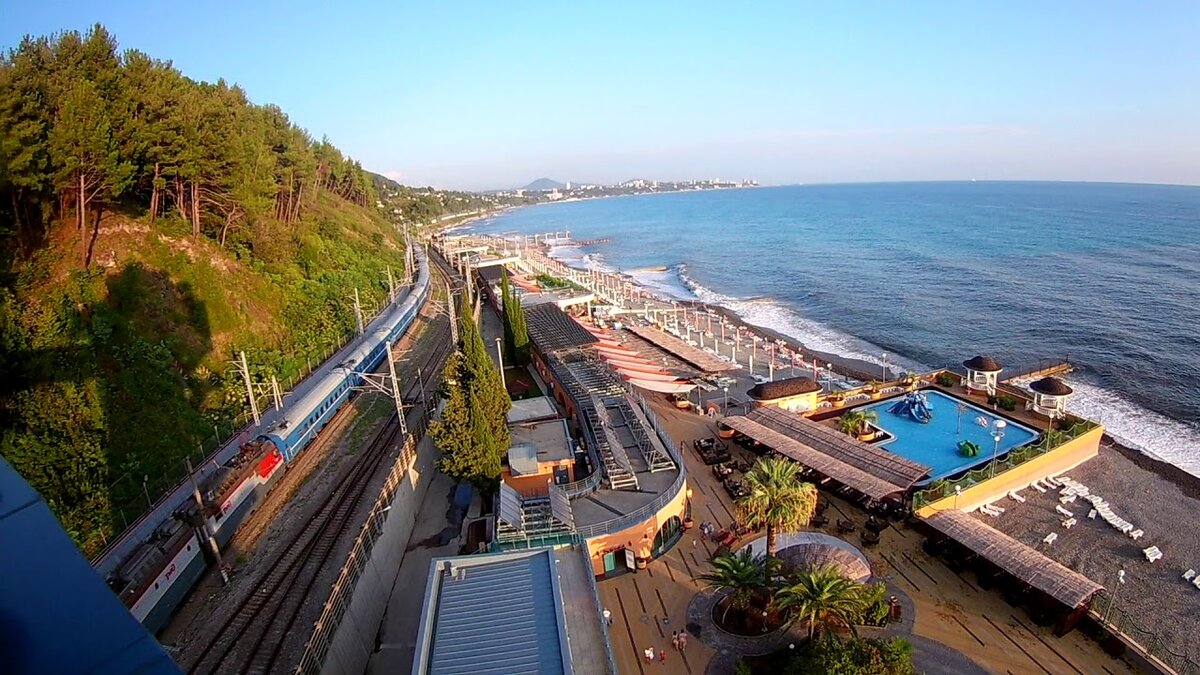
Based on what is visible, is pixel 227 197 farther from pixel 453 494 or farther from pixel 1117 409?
pixel 1117 409

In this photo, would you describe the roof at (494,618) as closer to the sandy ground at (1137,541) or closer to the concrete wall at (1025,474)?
the concrete wall at (1025,474)

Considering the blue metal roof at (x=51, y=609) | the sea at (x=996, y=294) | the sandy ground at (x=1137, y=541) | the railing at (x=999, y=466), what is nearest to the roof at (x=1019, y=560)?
Answer: the railing at (x=999, y=466)

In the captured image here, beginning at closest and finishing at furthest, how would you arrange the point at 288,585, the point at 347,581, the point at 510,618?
the point at 510,618 → the point at 347,581 → the point at 288,585

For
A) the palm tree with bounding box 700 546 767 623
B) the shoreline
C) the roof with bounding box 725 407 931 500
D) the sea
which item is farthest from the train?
the sea

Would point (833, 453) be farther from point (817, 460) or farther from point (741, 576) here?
point (741, 576)

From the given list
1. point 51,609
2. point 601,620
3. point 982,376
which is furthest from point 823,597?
point 982,376

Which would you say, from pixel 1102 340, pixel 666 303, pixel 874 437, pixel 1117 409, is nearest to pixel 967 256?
pixel 1102 340
